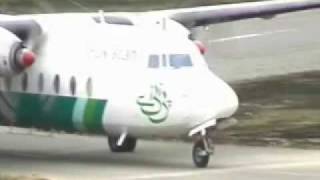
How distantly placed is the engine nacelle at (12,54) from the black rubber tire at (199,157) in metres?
3.54

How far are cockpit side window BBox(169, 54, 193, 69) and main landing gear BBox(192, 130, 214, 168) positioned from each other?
1.25 metres

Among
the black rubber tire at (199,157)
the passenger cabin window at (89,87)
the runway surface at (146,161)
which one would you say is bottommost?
the runway surface at (146,161)

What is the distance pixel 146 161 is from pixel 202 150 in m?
2.18

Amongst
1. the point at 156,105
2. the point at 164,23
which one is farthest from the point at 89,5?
the point at 156,105

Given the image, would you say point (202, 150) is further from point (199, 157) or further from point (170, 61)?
point (170, 61)

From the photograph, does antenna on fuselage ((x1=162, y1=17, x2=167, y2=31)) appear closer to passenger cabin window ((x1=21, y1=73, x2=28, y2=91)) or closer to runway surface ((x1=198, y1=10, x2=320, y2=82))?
passenger cabin window ((x1=21, y1=73, x2=28, y2=91))

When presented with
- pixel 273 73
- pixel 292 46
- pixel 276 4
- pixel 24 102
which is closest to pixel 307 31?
pixel 292 46

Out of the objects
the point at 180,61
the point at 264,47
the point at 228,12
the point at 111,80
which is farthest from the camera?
the point at 264,47

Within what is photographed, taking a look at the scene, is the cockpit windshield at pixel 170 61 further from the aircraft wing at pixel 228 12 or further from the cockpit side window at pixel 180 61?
the aircraft wing at pixel 228 12

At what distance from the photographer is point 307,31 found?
139 ft

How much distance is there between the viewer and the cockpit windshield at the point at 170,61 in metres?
18.7

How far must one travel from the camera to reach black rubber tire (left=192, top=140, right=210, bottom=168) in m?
18.5

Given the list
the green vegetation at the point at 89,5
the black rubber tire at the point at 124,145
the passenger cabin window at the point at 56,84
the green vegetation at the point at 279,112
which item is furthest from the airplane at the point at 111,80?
the green vegetation at the point at 89,5

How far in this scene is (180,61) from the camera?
61.2 ft
